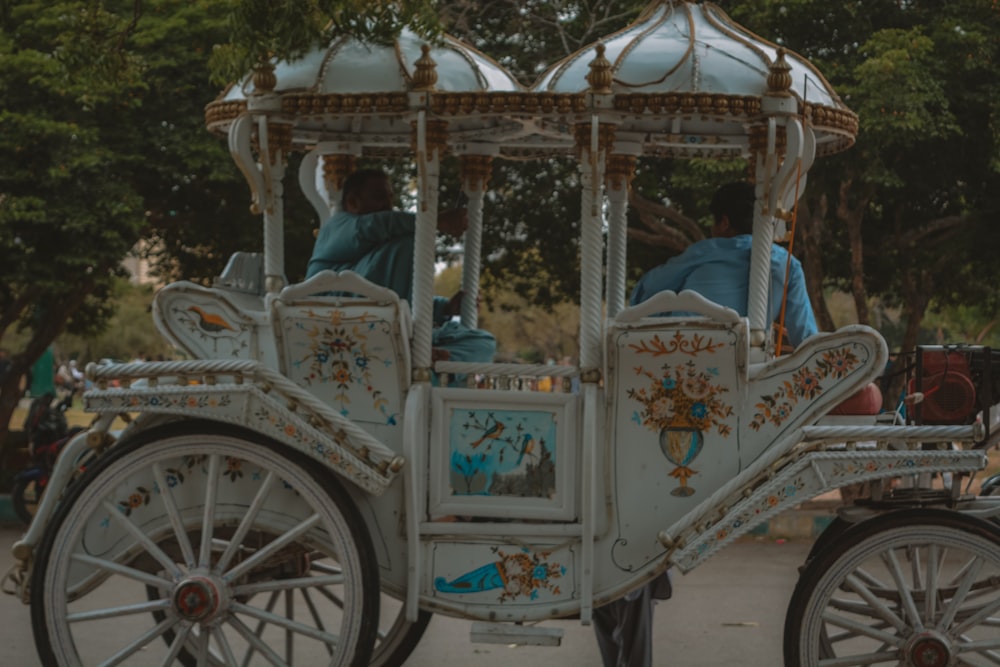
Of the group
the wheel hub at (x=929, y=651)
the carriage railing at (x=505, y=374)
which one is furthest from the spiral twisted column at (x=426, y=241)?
the wheel hub at (x=929, y=651)

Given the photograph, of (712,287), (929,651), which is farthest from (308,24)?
(929,651)

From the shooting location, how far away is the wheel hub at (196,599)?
14.1 ft

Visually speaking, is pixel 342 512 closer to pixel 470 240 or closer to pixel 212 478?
pixel 212 478

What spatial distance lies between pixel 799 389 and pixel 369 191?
1835 millimetres

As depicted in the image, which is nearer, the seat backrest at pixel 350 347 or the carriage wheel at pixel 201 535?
the carriage wheel at pixel 201 535

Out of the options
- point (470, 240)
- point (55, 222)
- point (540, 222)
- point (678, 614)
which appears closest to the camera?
point (470, 240)

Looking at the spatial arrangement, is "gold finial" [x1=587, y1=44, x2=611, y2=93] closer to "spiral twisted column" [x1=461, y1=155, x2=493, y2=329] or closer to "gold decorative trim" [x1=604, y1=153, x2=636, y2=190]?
"gold decorative trim" [x1=604, y1=153, x2=636, y2=190]

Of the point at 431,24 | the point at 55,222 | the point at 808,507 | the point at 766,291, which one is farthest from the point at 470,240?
the point at 808,507

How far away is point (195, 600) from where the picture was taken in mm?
4293

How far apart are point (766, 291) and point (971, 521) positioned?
1107 mm

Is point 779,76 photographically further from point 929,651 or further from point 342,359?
point 929,651

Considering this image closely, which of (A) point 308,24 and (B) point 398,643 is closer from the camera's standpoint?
(A) point 308,24

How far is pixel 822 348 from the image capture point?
14.5 ft

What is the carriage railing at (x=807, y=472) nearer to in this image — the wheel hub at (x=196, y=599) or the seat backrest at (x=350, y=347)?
the seat backrest at (x=350, y=347)
